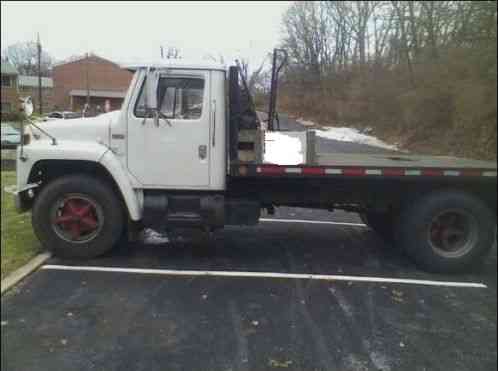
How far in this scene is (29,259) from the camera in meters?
4.34

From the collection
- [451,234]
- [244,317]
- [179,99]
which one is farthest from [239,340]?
[451,234]

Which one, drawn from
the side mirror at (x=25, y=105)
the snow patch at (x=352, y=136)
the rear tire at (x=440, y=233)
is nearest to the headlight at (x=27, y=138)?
the side mirror at (x=25, y=105)

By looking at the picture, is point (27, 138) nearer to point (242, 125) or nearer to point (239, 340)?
point (242, 125)

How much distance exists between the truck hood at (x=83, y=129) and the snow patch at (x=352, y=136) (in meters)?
2.24

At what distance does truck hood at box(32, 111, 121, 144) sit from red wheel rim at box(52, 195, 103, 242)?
63 cm

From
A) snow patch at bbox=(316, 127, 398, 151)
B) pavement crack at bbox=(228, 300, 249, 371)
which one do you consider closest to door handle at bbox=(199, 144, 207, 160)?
snow patch at bbox=(316, 127, 398, 151)

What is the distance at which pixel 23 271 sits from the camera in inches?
158

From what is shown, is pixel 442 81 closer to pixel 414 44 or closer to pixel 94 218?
pixel 414 44

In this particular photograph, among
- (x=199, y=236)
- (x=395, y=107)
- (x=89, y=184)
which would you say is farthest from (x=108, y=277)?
(x=395, y=107)

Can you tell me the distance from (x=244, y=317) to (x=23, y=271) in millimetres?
2227

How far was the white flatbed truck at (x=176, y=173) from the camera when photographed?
4297 mm

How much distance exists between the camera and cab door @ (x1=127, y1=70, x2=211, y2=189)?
4.36 meters

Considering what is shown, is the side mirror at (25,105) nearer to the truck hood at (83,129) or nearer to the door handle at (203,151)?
the truck hood at (83,129)

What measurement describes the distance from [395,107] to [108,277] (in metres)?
3.28
